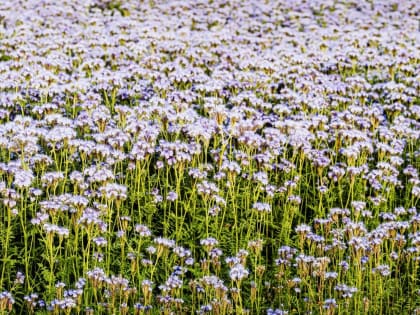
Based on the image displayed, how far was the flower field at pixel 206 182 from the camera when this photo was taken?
7863 mm

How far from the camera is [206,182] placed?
335 inches

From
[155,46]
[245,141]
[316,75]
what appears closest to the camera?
[245,141]

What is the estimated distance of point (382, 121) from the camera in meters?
11.1

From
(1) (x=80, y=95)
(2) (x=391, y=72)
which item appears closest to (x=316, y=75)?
(2) (x=391, y=72)

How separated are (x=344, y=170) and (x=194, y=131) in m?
1.93

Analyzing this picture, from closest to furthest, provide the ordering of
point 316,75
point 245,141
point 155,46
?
point 245,141
point 316,75
point 155,46

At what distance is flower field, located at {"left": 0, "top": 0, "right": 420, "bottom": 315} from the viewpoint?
786cm

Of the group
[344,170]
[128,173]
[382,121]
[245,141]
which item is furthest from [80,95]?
[382,121]

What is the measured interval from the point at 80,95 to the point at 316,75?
3775 mm

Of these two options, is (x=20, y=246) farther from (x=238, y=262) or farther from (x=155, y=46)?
(x=155, y=46)

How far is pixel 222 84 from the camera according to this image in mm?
11016

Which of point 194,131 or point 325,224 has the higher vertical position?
point 194,131

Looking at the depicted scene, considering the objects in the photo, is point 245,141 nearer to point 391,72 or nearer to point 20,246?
point 20,246

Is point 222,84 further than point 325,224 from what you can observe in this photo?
Yes
